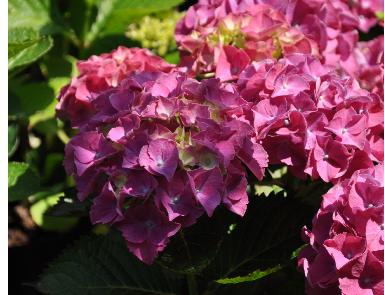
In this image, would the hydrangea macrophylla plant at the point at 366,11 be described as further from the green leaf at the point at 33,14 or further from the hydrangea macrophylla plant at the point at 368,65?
the green leaf at the point at 33,14

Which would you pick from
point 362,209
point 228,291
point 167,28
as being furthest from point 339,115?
point 167,28

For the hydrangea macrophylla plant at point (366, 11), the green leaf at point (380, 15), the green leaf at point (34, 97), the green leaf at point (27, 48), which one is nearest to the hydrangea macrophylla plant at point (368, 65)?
the hydrangea macrophylla plant at point (366, 11)

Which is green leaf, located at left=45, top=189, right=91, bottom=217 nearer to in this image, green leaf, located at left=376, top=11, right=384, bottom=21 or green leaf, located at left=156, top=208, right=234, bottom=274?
green leaf, located at left=156, top=208, right=234, bottom=274

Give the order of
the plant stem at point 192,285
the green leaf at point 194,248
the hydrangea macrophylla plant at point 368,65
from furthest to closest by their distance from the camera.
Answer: the hydrangea macrophylla plant at point 368,65 → the plant stem at point 192,285 → the green leaf at point 194,248

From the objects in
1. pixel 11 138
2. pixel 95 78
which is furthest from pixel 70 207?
pixel 11 138

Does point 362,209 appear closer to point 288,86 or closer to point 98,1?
point 288,86

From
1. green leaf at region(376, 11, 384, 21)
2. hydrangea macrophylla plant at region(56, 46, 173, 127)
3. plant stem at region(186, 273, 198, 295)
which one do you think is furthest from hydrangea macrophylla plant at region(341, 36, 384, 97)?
plant stem at region(186, 273, 198, 295)

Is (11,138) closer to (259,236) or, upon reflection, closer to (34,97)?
(34,97)
